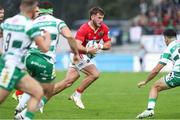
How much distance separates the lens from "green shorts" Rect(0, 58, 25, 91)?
12070 millimetres

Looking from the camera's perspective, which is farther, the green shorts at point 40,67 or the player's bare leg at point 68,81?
the player's bare leg at point 68,81

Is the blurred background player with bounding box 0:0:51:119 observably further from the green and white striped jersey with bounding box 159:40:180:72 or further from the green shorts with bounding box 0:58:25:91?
the green and white striped jersey with bounding box 159:40:180:72

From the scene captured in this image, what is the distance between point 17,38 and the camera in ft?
39.7

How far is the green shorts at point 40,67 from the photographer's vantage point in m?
13.9

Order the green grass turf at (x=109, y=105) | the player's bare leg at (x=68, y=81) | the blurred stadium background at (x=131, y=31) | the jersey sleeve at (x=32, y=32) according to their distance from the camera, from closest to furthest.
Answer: the jersey sleeve at (x=32, y=32), the green grass turf at (x=109, y=105), the player's bare leg at (x=68, y=81), the blurred stadium background at (x=131, y=31)

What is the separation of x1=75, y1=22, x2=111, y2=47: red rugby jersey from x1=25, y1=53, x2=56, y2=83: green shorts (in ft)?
13.1

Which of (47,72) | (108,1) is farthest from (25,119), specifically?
(108,1)

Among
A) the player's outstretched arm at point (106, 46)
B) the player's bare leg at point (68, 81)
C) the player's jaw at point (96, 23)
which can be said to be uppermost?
the player's jaw at point (96, 23)

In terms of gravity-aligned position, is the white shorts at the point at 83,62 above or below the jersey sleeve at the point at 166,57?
below

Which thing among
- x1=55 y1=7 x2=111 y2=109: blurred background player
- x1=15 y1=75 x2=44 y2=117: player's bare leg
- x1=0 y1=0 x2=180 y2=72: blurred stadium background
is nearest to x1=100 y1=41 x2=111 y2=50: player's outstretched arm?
x1=55 y1=7 x2=111 y2=109: blurred background player

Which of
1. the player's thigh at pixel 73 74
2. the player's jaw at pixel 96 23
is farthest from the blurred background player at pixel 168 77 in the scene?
the player's thigh at pixel 73 74

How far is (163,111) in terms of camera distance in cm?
1686

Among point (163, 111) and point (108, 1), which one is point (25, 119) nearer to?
point (163, 111)

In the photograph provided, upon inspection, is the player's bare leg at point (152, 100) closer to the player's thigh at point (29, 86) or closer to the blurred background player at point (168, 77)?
the blurred background player at point (168, 77)
